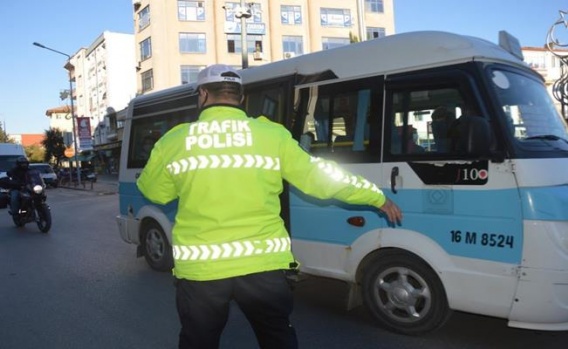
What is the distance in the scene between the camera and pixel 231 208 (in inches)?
87.2

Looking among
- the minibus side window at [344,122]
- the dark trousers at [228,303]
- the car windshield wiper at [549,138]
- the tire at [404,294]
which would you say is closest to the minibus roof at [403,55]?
the minibus side window at [344,122]

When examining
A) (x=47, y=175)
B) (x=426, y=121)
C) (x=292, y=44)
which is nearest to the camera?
(x=426, y=121)

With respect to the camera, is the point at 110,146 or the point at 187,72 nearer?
the point at 187,72

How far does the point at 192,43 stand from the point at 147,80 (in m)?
5.27

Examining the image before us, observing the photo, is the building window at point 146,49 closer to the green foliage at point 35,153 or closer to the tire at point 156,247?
the tire at point 156,247

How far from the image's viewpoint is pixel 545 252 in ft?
11.3

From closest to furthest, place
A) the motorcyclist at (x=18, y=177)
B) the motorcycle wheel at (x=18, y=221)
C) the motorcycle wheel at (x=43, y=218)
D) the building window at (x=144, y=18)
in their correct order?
the motorcycle wheel at (x=43, y=218)
the motorcyclist at (x=18, y=177)
the motorcycle wheel at (x=18, y=221)
the building window at (x=144, y=18)

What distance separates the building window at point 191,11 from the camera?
44.8 metres

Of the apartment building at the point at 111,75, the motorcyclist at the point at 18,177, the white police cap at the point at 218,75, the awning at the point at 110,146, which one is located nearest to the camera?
the white police cap at the point at 218,75

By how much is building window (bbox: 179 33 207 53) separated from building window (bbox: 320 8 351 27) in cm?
1133

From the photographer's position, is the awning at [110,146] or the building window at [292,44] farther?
the awning at [110,146]

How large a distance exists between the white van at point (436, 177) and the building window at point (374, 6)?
4560 cm

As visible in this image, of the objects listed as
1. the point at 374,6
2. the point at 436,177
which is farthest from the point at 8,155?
the point at 374,6

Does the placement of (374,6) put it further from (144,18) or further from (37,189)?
(37,189)
